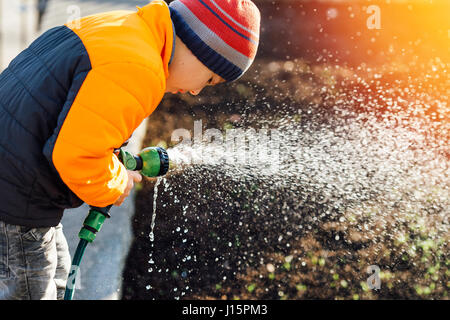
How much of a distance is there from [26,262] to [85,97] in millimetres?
767

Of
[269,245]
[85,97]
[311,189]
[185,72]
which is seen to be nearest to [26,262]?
[85,97]

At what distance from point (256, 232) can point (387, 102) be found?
6.55ft

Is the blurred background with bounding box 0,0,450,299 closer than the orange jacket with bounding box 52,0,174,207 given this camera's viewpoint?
No

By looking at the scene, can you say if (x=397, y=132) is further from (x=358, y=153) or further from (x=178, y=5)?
(x=178, y=5)

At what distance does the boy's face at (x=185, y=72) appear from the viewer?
5.56ft

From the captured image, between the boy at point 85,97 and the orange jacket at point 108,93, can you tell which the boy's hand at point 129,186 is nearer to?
the boy at point 85,97

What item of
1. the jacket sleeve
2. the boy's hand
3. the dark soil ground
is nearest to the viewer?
the jacket sleeve

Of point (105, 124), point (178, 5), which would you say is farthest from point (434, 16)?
point (105, 124)

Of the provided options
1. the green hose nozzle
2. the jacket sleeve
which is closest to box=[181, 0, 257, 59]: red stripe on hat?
the jacket sleeve

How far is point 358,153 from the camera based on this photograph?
11.9ft

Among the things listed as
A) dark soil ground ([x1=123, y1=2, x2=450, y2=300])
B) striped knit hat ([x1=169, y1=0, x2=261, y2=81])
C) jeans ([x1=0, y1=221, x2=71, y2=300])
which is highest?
striped knit hat ([x1=169, y1=0, x2=261, y2=81])

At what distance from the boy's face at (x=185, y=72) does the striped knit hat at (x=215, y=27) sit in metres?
0.03

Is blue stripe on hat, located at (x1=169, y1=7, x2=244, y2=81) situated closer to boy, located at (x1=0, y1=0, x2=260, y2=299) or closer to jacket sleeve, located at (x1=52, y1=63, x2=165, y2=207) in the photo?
boy, located at (x1=0, y1=0, x2=260, y2=299)

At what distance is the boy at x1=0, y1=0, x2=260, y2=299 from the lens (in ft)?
4.56
